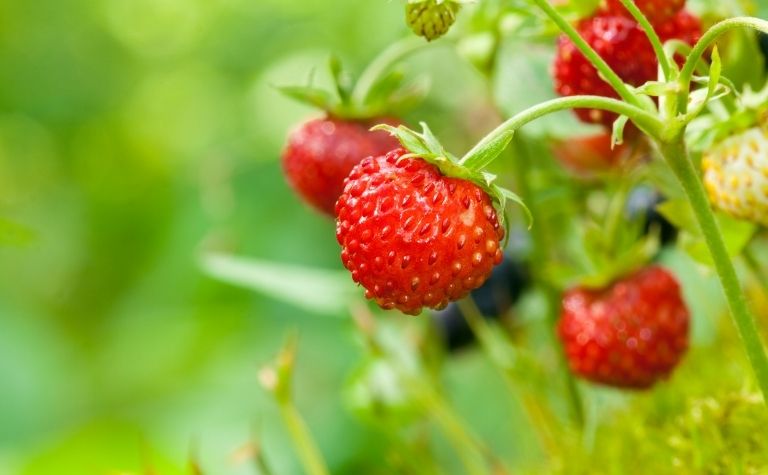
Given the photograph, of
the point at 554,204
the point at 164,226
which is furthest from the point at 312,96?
the point at 164,226

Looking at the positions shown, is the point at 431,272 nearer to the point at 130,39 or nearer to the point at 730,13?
the point at 730,13

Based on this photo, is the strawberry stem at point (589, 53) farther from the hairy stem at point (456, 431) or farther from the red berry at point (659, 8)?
the hairy stem at point (456, 431)

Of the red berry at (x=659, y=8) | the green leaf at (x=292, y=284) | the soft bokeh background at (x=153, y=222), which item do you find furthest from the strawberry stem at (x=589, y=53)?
the soft bokeh background at (x=153, y=222)

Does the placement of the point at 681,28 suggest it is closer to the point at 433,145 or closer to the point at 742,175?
the point at 742,175

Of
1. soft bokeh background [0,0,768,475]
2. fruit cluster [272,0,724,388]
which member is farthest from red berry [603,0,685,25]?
soft bokeh background [0,0,768,475]

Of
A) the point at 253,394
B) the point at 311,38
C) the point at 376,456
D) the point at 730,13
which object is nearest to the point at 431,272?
the point at 730,13

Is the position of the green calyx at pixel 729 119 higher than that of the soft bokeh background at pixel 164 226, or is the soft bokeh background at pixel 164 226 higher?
the green calyx at pixel 729 119
